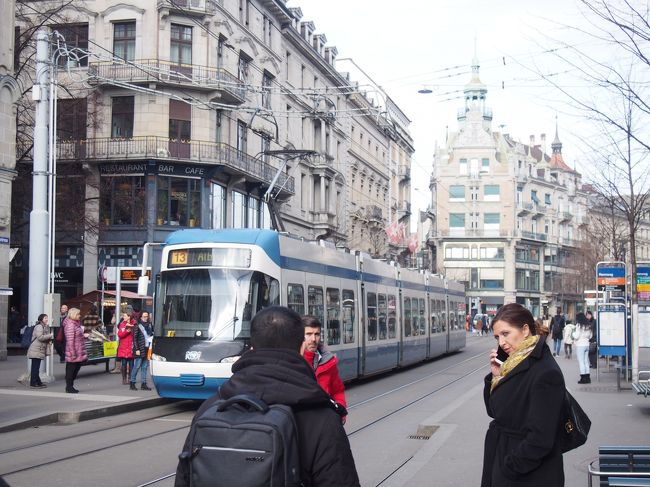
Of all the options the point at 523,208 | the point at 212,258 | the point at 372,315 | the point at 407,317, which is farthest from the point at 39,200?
the point at 523,208

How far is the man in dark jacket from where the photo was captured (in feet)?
10.8

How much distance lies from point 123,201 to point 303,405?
36106 mm

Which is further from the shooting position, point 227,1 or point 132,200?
point 227,1

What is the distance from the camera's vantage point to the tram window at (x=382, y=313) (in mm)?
23562

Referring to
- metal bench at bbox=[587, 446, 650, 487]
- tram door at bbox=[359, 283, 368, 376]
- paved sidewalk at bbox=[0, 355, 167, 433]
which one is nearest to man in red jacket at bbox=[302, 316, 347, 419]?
metal bench at bbox=[587, 446, 650, 487]

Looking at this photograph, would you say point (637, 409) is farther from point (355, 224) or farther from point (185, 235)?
point (355, 224)

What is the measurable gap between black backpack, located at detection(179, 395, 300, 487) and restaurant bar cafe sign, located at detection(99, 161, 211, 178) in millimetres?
36102

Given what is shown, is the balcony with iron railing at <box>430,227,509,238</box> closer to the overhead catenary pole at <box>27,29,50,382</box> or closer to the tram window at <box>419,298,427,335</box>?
the tram window at <box>419,298,427,335</box>

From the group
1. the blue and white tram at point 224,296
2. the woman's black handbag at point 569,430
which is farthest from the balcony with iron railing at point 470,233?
the woman's black handbag at point 569,430

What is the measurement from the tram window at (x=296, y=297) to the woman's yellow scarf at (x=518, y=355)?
11.9 meters

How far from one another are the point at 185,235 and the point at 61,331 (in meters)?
4.11

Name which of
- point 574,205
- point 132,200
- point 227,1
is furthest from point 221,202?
point 574,205

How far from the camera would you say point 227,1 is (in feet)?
135

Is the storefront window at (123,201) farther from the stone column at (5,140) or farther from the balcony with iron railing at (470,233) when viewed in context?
the balcony with iron railing at (470,233)
